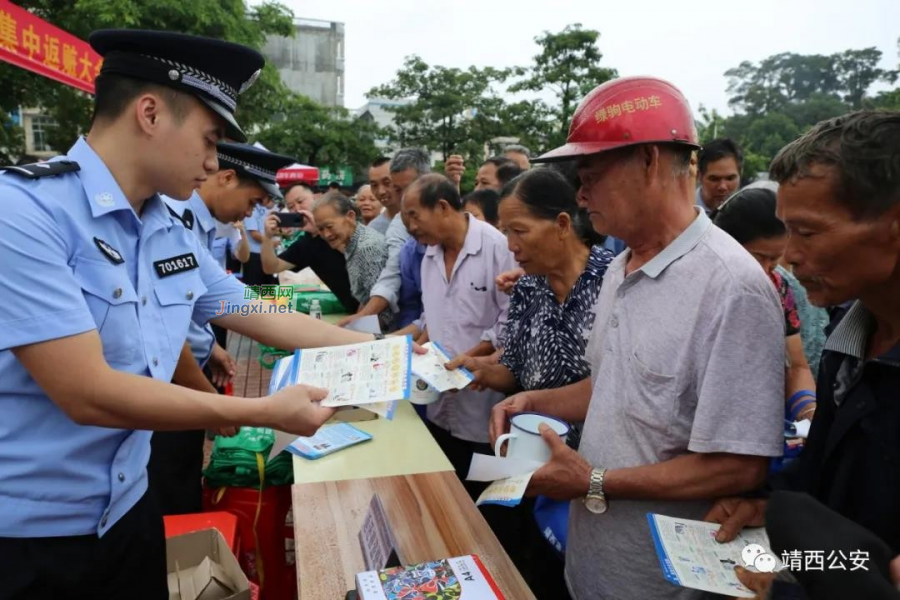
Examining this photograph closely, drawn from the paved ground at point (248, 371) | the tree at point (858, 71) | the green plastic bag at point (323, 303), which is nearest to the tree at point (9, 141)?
the paved ground at point (248, 371)

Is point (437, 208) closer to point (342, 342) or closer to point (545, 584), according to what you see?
point (342, 342)

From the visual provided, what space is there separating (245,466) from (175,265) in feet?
4.03

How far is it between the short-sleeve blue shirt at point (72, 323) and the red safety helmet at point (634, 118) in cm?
120

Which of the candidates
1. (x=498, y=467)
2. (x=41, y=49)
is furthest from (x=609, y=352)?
(x=41, y=49)

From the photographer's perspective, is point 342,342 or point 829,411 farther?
point 342,342

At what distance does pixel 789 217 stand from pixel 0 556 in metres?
1.86

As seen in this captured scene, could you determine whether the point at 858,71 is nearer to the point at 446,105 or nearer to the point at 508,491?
the point at 446,105

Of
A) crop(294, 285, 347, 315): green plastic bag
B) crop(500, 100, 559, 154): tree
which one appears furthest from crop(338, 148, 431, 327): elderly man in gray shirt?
crop(500, 100, 559, 154): tree

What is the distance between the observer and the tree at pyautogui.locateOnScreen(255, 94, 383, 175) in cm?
2327

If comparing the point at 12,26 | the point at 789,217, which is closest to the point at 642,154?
the point at 789,217

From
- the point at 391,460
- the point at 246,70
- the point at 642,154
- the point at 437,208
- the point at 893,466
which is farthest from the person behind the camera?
the point at 437,208

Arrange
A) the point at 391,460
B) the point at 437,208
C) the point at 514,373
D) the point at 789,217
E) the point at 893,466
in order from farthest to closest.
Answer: the point at 437,208, the point at 514,373, the point at 391,460, the point at 789,217, the point at 893,466

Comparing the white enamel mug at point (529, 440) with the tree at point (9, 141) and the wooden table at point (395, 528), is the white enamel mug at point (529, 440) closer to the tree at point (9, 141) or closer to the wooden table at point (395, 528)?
the wooden table at point (395, 528)

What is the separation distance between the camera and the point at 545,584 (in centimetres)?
252
